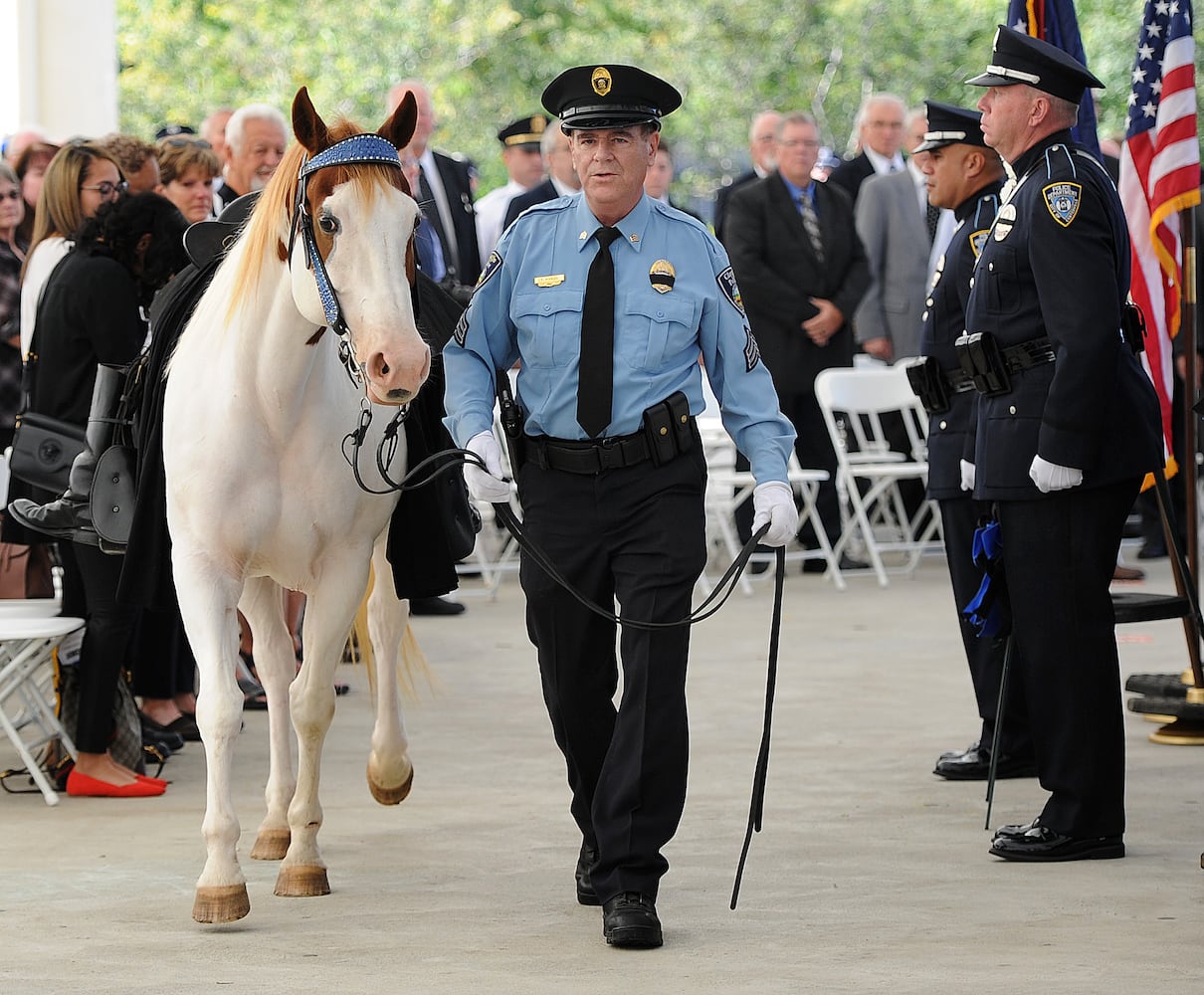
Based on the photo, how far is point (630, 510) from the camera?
469 cm

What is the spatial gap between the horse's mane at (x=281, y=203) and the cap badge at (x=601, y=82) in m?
0.51

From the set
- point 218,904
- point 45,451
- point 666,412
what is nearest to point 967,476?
point 666,412

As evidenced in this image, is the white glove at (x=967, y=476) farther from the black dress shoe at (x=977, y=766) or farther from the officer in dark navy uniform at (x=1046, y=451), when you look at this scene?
the black dress shoe at (x=977, y=766)

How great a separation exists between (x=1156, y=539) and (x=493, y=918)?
8509 mm

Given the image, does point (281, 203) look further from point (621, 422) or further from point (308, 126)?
point (621, 422)

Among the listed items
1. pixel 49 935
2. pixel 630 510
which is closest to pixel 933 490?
pixel 630 510

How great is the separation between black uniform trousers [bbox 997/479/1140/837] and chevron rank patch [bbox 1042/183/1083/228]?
2.43 feet

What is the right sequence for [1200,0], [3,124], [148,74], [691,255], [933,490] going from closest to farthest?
[691,255]
[933,490]
[3,124]
[1200,0]
[148,74]

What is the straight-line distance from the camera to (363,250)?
4.46 metres

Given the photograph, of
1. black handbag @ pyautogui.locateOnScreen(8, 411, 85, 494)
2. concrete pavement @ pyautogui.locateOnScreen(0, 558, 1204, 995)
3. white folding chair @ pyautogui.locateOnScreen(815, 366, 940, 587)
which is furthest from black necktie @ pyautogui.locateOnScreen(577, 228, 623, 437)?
white folding chair @ pyautogui.locateOnScreen(815, 366, 940, 587)

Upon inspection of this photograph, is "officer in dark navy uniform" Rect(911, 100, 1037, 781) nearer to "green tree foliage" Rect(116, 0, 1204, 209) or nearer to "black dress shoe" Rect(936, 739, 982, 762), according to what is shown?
"black dress shoe" Rect(936, 739, 982, 762)

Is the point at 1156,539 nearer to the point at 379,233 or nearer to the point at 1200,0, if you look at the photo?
the point at 379,233

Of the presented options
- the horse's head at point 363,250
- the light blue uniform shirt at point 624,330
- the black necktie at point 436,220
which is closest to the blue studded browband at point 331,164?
the horse's head at point 363,250

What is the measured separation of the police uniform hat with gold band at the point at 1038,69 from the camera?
5.43 m
